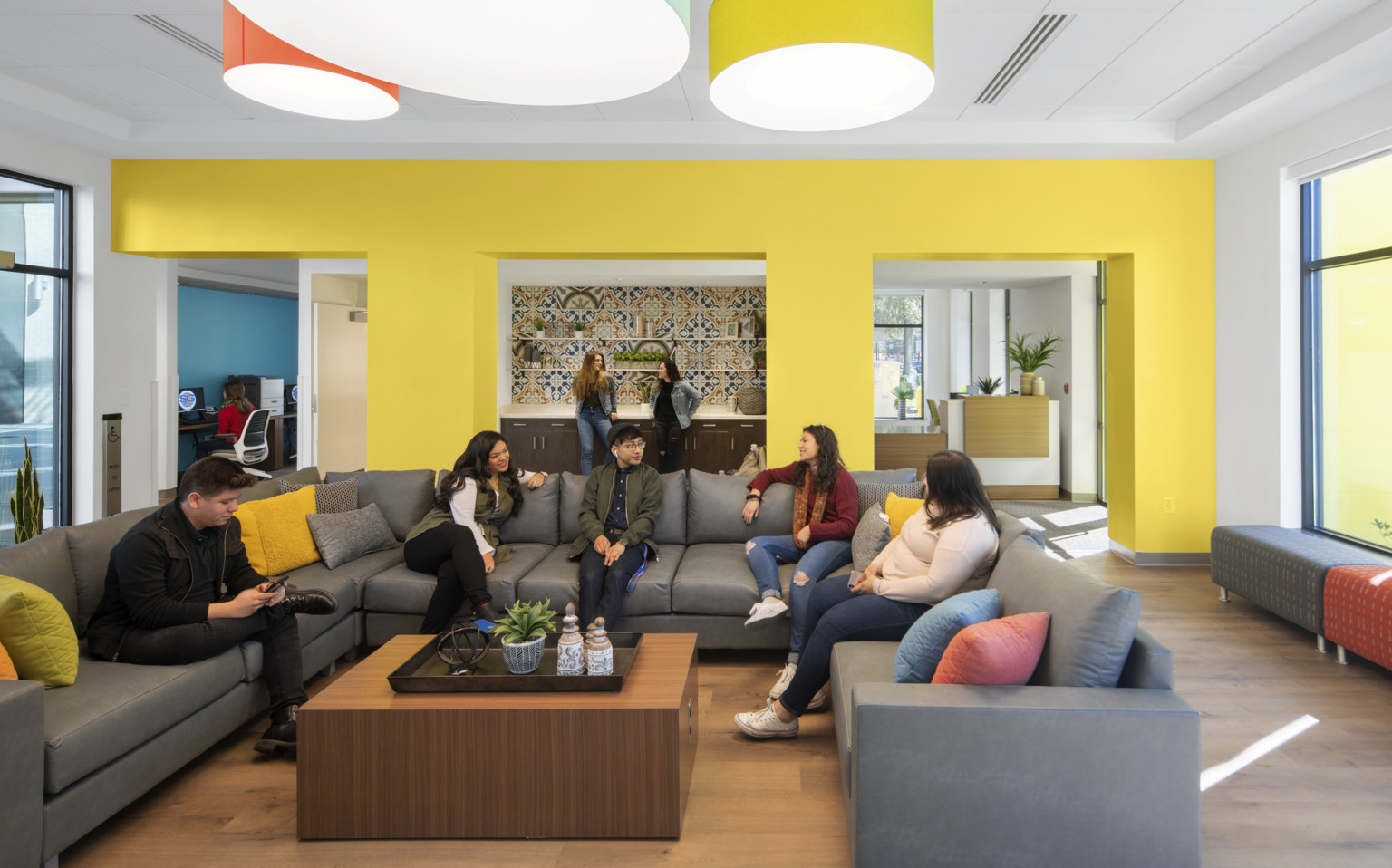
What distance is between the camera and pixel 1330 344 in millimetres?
5227

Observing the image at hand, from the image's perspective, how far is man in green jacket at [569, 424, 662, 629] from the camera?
4.08 m

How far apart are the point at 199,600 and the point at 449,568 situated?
1.18 metres

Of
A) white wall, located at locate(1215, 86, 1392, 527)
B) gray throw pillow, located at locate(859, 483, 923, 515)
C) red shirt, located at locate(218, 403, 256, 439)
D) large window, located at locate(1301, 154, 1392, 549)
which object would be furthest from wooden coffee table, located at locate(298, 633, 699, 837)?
red shirt, located at locate(218, 403, 256, 439)

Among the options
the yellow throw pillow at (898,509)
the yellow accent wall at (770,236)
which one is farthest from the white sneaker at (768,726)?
the yellow accent wall at (770,236)

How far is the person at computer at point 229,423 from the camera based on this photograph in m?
10.9

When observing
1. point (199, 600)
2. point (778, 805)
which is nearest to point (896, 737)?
point (778, 805)

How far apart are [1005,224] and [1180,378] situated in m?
1.73

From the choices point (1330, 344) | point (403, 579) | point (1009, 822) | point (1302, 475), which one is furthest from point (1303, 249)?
point (403, 579)

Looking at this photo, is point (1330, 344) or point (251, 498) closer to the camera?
point (251, 498)

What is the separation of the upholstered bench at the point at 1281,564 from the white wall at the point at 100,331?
7750 millimetres

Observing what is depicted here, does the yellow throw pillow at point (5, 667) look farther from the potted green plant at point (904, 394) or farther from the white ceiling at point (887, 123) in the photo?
the potted green plant at point (904, 394)

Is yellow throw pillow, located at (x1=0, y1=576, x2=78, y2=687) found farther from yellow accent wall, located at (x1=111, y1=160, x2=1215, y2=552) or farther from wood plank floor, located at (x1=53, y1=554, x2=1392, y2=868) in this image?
yellow accent wall, located at (x1=111, y1=160, x2=1215, y2=552)

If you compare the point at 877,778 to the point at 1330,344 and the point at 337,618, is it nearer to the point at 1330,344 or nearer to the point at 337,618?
the point at 337,618

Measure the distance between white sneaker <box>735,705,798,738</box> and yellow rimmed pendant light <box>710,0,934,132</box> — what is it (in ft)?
7.15
